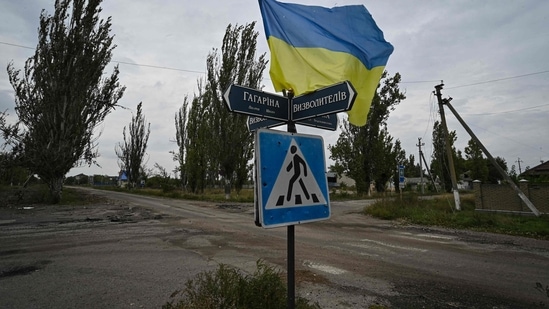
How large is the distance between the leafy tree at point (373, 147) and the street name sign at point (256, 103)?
98.0ft

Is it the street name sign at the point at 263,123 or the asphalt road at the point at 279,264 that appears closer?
the street name sign at the point at 263,123

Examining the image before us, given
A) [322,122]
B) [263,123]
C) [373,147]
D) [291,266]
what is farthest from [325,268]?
[373,147]

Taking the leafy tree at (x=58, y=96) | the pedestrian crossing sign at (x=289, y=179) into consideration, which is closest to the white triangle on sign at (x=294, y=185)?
the pedestrian crossing sign at (x=289, y=179)

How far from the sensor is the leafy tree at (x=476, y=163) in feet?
146

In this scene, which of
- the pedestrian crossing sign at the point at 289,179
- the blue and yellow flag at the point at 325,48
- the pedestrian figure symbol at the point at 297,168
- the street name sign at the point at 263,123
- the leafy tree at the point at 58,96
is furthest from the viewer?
the leafy tree at the point at 58,96

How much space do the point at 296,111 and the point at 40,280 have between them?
15.5ft

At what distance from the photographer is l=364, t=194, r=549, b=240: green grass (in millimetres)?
10508

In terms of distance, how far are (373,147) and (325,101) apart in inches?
1188

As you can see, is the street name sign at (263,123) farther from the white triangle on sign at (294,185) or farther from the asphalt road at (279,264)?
the asphalt road at (279,264)

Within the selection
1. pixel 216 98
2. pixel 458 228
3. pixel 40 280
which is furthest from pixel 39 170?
pixel 458 228

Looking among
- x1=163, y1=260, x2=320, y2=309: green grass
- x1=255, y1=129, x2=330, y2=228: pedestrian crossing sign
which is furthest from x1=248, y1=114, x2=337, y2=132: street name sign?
x1=163, y1=260, x2=320, y2=309: green grass

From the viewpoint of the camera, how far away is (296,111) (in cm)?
257

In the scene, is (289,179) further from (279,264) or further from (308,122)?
(279,264)

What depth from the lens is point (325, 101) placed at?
2385 millimetres
